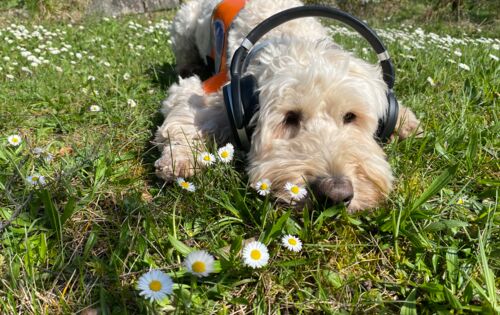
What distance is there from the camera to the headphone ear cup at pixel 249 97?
104 inches

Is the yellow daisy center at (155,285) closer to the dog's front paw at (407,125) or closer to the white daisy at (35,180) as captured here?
the white daisy at (35,180)

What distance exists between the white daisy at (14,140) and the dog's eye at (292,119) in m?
1.84

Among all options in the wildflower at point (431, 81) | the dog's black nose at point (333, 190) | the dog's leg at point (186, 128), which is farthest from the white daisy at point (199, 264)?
the wildflower at point (431, 81)

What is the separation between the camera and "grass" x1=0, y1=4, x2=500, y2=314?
5.37 ft

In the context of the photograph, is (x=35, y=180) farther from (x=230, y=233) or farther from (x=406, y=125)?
(x=406, y=125)

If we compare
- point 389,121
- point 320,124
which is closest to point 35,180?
point 320,124

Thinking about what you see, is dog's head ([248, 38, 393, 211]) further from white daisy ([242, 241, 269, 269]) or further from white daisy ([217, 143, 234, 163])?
white daisy ([242, 241, 269, 269])

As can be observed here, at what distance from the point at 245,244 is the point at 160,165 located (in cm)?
90

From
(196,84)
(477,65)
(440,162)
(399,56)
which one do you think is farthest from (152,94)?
(477,65)

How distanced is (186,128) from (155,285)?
1.75m

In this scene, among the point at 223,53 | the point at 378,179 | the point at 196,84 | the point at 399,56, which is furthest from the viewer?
the point at 399,56

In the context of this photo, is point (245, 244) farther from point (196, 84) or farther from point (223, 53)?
point (223, 53)

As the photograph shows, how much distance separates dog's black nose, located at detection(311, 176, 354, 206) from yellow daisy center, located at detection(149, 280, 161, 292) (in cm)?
100

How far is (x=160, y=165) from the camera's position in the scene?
250cm
